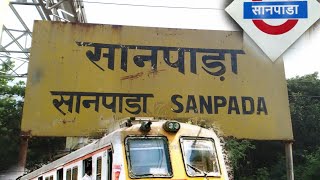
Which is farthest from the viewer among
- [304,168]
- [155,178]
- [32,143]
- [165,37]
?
[32,143]

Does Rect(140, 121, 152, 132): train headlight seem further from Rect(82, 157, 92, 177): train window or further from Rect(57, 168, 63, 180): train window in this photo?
Rect(57, 168, 63, 180): train window

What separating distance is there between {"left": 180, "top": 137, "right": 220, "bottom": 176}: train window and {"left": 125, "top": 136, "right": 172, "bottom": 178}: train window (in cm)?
28

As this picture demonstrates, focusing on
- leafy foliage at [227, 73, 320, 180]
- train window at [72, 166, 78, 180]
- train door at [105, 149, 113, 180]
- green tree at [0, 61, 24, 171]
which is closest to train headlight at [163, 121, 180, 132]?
train door at [105, 149, 113, 180]

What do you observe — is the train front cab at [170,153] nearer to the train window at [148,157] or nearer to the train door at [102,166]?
the train window at [148,157]

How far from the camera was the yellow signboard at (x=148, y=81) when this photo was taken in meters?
9.55

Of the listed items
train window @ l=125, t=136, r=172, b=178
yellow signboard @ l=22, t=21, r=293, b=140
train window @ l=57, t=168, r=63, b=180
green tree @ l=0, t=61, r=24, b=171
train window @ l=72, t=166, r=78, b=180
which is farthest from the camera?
green tree @ l=0, t=61, r=24, b=171

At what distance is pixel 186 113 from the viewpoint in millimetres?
9781

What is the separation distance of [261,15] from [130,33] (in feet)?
14.2

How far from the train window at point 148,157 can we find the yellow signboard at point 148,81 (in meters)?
3.89

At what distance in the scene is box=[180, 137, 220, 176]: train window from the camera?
18.8 ft

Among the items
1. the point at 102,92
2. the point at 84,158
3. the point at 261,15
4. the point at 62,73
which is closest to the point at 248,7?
the point at 261,15

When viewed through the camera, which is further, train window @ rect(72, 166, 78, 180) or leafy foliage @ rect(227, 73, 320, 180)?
leafy foliage @ rect(227, 73, 320, 180)

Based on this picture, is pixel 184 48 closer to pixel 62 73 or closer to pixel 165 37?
pixel 165 37

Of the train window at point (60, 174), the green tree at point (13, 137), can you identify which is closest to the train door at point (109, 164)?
the train window at point (60, 174)
